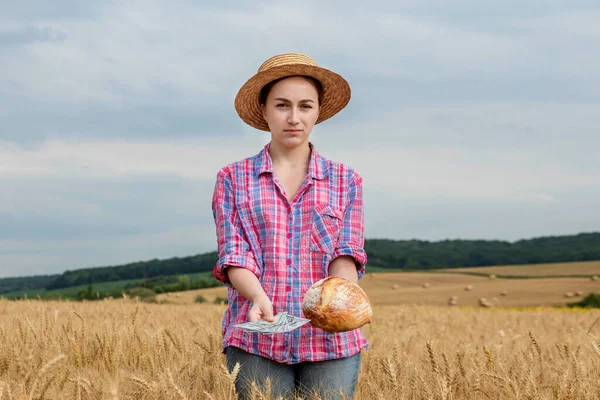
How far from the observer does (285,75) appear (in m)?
2.97

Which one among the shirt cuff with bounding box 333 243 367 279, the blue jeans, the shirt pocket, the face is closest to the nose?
the face

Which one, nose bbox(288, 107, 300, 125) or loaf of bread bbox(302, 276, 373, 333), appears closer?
loaf of bread bbox(302, 276, 373, 333)

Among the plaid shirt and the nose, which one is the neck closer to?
the plaid shirt

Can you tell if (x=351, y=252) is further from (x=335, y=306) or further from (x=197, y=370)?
(x=197, y=370)

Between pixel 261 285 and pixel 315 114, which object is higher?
pixel 315 114

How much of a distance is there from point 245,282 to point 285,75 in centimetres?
102

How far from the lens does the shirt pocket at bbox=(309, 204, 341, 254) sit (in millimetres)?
2953

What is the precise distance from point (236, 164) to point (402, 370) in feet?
4.52

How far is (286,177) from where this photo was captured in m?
3.06

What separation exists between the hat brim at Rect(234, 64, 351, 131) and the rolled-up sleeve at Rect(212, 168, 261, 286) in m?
0.35

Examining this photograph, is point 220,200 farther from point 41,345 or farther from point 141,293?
point 141,293

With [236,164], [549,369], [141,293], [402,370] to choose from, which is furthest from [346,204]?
[141,293]

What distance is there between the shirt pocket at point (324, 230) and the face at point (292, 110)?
36 centimetres

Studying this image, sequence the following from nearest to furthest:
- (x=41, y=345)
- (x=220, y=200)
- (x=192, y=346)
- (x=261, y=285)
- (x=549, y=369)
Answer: (x=261, y=285)
(x=220, y=200)
(x=549, y=369)
(x=41, y=345)
(x=192, y=346)
